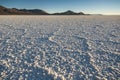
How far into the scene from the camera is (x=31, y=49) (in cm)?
454

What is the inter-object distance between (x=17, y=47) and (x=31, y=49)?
45cm

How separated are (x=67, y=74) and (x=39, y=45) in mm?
2023

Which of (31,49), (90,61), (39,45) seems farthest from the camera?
(39,45)

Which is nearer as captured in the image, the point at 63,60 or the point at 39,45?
the point at 63,60

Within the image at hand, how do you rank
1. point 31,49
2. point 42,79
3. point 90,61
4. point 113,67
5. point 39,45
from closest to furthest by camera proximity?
point 42,79 → point 113,67 → point 90,61 → point 31,49 → point 39,45

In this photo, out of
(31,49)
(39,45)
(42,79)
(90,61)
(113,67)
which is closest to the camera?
(42,79)

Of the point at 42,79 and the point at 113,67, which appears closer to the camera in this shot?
the point at 42,79

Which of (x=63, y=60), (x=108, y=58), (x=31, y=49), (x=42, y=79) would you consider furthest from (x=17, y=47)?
(x=108, y=58)

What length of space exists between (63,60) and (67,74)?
0.65 meters

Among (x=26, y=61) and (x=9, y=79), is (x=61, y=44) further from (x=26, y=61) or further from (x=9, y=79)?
(x=9, y=79)

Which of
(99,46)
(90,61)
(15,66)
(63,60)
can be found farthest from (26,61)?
(99,46)

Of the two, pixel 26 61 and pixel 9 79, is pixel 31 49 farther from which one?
pixel 9 79

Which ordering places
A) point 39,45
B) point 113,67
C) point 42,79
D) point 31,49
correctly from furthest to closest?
point 39,45 → point 31,49 → point 113,67 → point 42,79

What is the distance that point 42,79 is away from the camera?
292 centimetres
